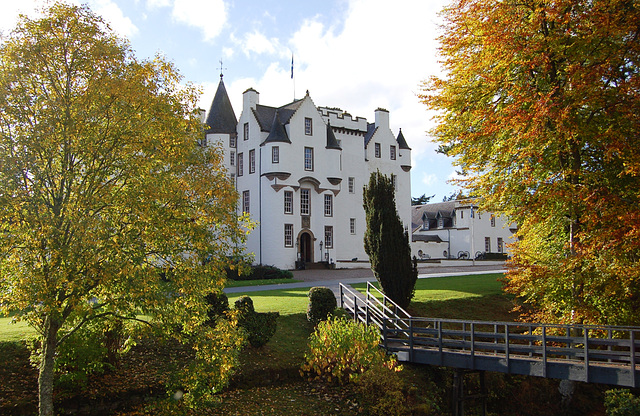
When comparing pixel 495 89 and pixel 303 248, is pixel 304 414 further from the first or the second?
pixel 303 248

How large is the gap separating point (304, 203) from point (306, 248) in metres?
3.95

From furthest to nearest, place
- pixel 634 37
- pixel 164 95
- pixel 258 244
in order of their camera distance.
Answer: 1. pixel 258 244
2. pixel 634 37
3. pixel 164 95

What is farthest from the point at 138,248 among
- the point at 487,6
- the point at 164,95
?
the point at 487,6

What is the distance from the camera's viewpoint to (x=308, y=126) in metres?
45.0

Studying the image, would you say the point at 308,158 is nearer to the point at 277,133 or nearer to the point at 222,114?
the point at 277,133

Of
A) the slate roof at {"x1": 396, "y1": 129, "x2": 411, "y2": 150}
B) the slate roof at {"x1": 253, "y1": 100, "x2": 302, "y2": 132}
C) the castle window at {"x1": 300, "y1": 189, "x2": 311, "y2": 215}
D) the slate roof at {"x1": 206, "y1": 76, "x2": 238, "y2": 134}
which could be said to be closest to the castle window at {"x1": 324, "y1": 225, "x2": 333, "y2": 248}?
the castle window at {"x1": 300, "y1": 189, "x2": 311, "y2": 215}

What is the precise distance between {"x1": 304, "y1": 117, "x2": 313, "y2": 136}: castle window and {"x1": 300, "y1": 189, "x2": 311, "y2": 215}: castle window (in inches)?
193

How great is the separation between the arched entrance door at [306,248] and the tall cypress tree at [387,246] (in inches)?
925

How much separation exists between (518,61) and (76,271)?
1184 cm

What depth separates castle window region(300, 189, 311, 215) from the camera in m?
45.4

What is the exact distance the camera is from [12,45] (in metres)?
9.98

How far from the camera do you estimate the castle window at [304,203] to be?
45406 mm

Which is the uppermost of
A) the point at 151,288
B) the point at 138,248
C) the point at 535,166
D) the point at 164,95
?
the point at 164,95

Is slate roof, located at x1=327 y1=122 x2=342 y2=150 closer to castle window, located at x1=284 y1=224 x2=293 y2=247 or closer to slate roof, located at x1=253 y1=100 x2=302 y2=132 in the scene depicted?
slate roof, located at x1=253 y1=100 x2=302 y2=132
